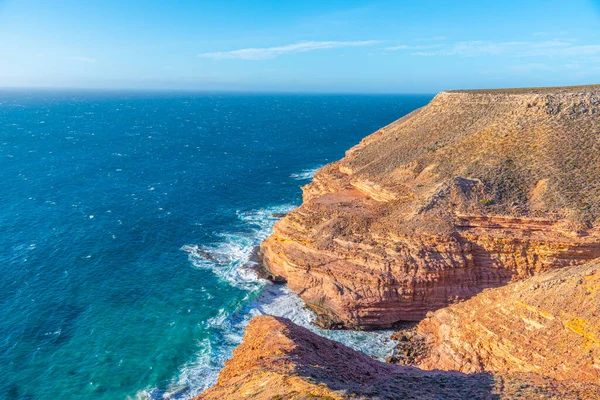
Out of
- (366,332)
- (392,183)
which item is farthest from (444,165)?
(366,332)

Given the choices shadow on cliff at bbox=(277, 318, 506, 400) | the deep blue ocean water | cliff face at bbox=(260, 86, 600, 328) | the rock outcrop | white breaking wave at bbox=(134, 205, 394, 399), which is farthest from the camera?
cliff face at bbox=(260, 86, 600, 328)

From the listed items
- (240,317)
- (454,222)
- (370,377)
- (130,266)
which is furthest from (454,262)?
(130,266)

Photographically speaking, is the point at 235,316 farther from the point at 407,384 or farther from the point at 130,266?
the point at 407,384

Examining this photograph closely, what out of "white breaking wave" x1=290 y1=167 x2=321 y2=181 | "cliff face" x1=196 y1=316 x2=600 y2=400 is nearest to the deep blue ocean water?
"white breaking wave" x1=290 y1=167 x2=321 y2=181

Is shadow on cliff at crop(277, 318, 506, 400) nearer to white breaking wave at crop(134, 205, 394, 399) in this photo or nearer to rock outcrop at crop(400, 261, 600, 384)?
rock outcrop at crop(400, 261, 600, 384)

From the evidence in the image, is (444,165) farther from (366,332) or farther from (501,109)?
(366,332)

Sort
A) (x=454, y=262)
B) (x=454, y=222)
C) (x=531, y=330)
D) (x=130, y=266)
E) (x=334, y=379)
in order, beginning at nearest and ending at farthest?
(x=334, y=379)
(x=531, y=330)
(x=454, y=262)
(x=454, y=222)
(x=130, y=266)

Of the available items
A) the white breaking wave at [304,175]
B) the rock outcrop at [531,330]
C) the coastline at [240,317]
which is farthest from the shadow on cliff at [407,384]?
the white breaking wave at [304,175]

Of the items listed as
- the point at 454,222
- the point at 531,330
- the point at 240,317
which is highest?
the point at 454,222

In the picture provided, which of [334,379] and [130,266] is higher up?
[334,379]
